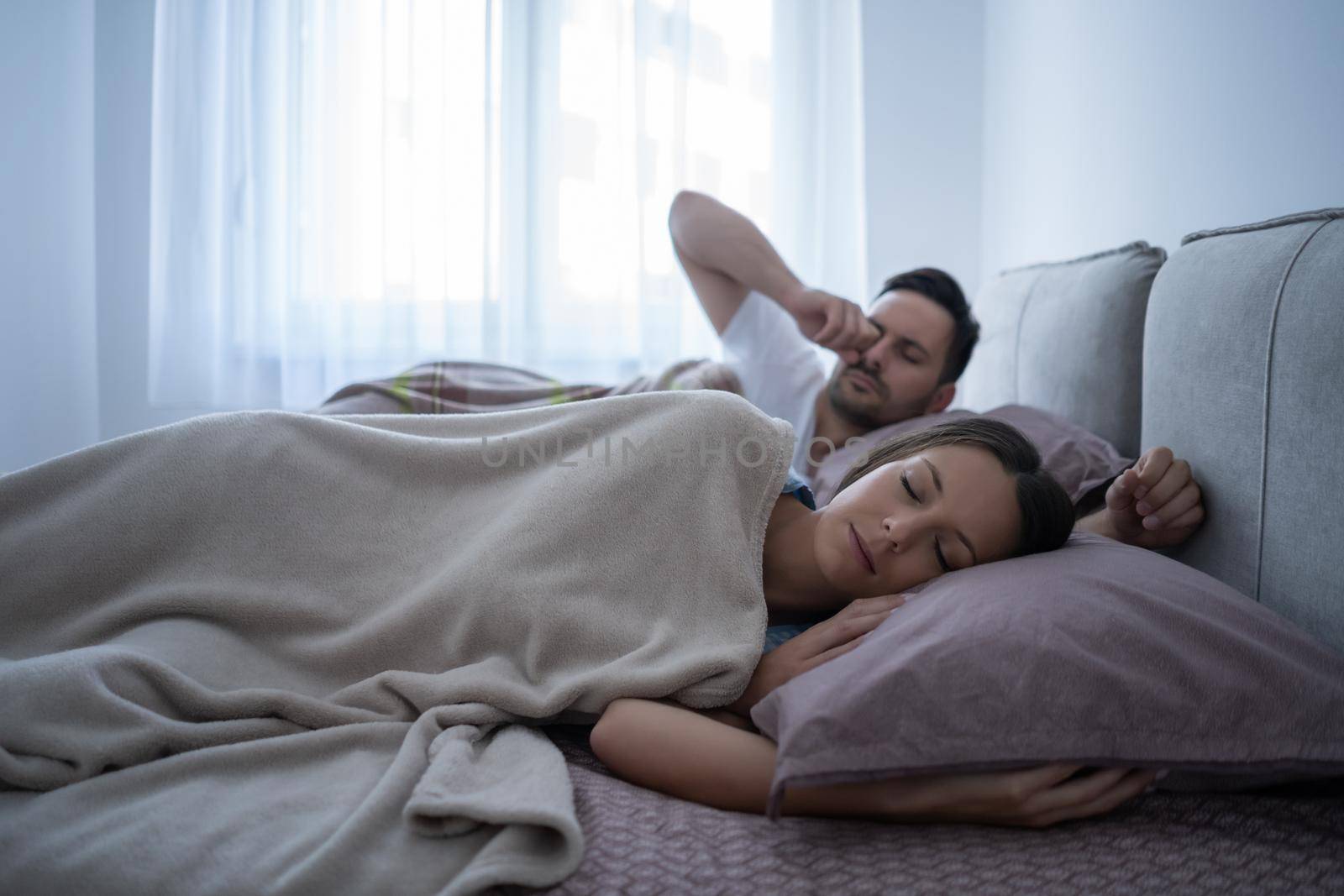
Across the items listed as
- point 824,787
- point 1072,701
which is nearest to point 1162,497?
point 1072,701

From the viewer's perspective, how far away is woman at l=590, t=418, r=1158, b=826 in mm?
736

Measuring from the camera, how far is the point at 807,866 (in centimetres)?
69

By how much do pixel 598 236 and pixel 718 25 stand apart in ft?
2.74

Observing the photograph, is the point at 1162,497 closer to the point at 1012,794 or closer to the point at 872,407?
the point at 1012,794

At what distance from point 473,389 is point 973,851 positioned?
156cm

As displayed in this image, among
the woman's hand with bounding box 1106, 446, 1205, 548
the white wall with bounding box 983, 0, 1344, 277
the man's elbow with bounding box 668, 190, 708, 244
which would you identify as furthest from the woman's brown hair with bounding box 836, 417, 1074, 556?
the man's elbow with bounding box 668, 190, 708, 244

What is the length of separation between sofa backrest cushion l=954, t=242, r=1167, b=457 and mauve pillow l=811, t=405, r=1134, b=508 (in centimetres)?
6

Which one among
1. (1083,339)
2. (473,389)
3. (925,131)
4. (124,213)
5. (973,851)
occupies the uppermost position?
(925,131)

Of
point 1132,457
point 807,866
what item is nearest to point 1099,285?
point 1132,457

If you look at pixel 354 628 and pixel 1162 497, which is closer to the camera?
pixel 354 628

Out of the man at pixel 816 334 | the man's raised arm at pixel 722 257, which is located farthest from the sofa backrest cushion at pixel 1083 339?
the man's raised arm at pixel 722 257

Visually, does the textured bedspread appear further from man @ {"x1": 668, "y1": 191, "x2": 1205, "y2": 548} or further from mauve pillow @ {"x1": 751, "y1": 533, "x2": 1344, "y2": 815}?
man @ {"x1": 668, "y1": 191, "x2": 1205, "y2": 548}

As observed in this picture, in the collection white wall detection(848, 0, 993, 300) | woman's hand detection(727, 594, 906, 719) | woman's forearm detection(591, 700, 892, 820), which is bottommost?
woman's forearm detection(591, 700, 892, 820)

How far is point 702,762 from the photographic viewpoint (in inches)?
31.5
